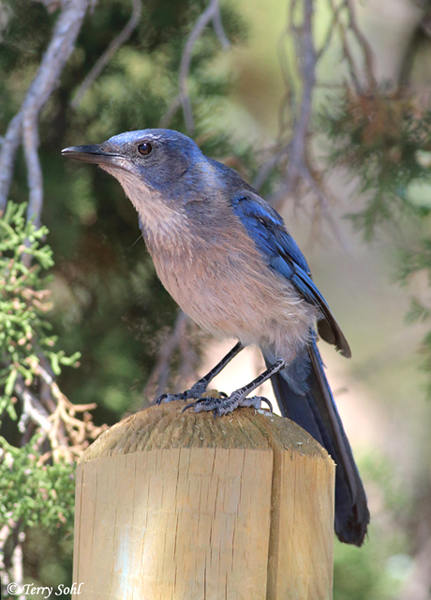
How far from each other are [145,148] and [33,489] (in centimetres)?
144

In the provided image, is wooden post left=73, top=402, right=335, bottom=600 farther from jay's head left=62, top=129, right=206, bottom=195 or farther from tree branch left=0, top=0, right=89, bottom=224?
tree branch left=0, top=0, right=89, bottom=224

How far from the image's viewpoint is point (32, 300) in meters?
2.83

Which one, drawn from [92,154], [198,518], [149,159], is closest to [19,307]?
[92,154]

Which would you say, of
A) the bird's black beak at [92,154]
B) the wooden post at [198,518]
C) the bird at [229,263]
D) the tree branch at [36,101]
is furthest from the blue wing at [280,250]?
the wooden post at [198,518]

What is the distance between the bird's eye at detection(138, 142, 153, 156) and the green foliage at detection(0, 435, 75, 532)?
1.25 meters

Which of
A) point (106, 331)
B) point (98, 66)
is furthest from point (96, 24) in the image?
point (106, 331)

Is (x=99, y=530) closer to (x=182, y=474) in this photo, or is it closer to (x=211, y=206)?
(x=182, y=474)

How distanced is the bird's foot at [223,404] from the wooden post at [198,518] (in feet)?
0.68

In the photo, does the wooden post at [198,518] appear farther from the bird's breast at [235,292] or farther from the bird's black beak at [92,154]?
the bird's black beak at [92,154]

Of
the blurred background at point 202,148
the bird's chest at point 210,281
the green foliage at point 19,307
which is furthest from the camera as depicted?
the blurred background at point 202,148

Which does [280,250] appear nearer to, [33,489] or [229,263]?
[229,263]

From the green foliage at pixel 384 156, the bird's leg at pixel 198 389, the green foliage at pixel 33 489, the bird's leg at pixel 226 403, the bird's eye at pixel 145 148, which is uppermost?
the bird's eye at pixel 145 148

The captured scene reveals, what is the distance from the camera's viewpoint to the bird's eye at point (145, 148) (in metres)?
2.64

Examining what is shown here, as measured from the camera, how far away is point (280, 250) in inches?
108
